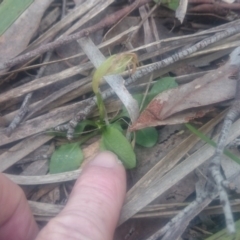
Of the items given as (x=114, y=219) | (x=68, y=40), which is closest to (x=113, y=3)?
(x=68, y=40)

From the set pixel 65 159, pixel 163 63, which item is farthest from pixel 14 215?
pixel 163 63

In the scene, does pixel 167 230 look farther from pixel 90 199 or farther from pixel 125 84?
pixel 125 84

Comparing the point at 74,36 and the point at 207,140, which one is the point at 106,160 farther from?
the point at 74,36

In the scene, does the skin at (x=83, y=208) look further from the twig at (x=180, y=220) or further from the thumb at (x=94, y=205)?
the twig at (x=180, y=220)

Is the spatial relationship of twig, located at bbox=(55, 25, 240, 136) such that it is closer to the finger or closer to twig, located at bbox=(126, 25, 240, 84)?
twig, located at bbox=(126, 25, 240, 84)

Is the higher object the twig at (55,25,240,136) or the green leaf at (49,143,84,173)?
the twig at (55,25,240,136)

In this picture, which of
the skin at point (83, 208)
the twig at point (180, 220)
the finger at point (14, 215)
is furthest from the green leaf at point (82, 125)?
the twig at point (180, 220)

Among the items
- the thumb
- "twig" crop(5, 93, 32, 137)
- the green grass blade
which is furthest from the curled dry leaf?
"twig" crop(5, 93, 32, 137)
